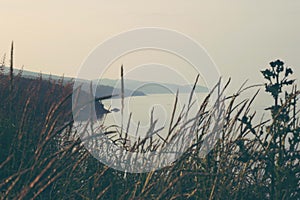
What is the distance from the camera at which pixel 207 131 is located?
12.1 ft

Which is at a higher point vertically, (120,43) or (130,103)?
(120,43)

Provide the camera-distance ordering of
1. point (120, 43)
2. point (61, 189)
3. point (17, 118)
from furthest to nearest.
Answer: point (120, 43), point (17, 118), point (61, 189)

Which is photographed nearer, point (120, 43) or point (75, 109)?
point (75, 109)

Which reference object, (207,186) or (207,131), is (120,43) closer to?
(207,131)

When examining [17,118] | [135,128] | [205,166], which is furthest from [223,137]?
[17,118]

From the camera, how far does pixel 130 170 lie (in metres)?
3.56

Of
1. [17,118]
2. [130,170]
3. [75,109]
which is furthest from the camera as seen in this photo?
[17,118]

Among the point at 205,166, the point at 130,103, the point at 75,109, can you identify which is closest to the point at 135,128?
the point at 130,103

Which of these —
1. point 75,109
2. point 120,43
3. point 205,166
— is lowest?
point 205,166

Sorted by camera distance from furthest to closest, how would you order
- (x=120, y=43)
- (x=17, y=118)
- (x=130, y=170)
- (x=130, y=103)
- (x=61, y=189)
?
(x=130, y=103)
(x=120, y=43)
(x=17, y=118)
(x=130, y=170)
(x=61, y=189)

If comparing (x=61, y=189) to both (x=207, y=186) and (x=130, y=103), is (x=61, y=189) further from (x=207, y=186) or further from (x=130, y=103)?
(x=130, y=103)

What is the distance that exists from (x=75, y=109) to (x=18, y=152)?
697mm

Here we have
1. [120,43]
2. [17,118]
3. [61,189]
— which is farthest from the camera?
[120,43]

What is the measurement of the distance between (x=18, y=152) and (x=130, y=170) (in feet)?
2.36
